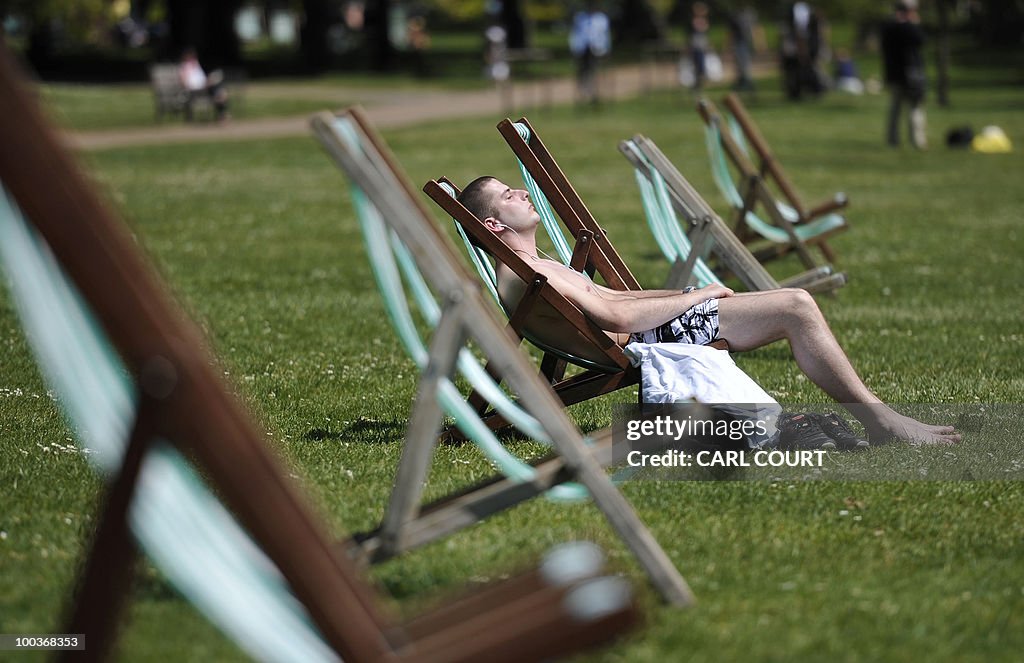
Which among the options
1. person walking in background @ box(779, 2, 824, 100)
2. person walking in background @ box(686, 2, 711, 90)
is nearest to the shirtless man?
person walking in background @ box(779, 2, 824, 100)

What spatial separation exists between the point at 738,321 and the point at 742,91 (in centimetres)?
3099

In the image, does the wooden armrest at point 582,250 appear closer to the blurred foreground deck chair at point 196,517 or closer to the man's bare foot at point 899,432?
the man's bare foot at point 899,432

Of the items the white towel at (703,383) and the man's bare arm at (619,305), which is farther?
the man's bare arm at (619,305)

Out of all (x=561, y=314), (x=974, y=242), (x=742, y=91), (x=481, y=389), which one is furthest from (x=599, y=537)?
(x=742, y=91)

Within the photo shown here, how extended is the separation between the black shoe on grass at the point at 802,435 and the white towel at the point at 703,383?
13 centimetres

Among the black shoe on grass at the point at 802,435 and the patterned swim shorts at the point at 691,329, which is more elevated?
the patterned swim shorts at the point at 691,329

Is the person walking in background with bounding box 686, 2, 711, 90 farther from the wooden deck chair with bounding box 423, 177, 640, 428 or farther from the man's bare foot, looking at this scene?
the man's bare foot

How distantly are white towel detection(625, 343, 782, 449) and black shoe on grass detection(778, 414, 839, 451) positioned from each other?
0.13 meters

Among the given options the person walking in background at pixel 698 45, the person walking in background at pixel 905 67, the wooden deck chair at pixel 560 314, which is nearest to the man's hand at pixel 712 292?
the wooden deck chair at pixel 560 314

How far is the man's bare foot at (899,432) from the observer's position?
18.6 feet

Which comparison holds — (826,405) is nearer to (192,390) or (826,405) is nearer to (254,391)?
(254,391)

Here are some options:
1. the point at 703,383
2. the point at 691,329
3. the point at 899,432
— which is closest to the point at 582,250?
the point at 691,329

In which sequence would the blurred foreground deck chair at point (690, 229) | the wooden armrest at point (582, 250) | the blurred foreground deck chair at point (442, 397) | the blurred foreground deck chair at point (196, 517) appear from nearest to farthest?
1. the blurred foreground deck chair at point (196, 517)
2. the blurred foreground deck chair at point (442, 397)
3. the wooden armrest at point (582, 250)
4. the blurred foreground deck chair at point (690, 229)

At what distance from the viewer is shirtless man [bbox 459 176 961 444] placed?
5656mm
